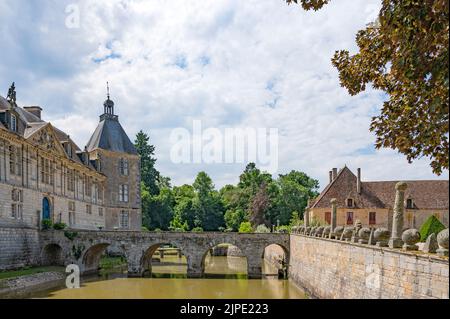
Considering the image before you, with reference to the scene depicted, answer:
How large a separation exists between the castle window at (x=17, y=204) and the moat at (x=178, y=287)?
5059 millimetres

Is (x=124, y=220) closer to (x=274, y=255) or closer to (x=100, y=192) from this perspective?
(x=100, y=192)

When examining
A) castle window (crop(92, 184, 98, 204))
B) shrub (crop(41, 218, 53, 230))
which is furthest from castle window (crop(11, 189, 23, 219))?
castle window (crop(92, 184, 98, 204))

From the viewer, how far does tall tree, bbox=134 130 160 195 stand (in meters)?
A: 60.5

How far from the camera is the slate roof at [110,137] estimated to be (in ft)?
122

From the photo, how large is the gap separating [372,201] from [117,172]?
21.5 meters

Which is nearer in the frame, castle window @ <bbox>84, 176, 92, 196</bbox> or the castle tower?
castle window @ <bbox>84, 176, 92, 196</bbox>

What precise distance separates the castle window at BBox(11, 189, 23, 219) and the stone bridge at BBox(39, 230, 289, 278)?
2.87m

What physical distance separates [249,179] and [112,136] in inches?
1059

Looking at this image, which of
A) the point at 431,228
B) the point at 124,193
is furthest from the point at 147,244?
the point at 431,228

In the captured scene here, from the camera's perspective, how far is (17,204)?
2309 cm

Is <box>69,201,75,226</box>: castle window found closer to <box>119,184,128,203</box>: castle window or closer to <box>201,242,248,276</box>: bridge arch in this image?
<box>119,184,128,203</box>: castle window

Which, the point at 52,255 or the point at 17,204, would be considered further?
the point at 52,255
